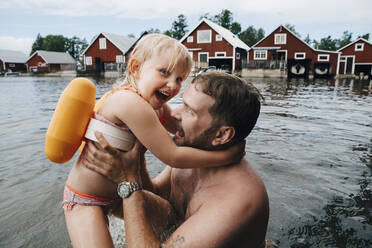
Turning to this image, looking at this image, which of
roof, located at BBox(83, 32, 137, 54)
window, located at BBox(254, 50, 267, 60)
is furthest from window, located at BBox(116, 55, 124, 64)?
window, located at BBox(254, 50, 267, 60)

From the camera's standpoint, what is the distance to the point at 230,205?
188cm

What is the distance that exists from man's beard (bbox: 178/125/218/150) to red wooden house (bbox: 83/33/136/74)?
43.5 metres

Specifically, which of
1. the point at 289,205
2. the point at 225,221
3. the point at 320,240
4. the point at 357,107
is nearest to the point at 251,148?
the point at 289,205

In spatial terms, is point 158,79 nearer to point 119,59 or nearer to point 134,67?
point 134,67

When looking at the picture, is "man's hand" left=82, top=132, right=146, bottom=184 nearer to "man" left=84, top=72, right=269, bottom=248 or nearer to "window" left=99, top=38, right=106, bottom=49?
"man" left=84, top=72, right=269, bottom=248

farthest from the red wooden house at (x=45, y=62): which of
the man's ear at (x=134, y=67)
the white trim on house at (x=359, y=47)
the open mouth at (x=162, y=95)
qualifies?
the open mouth at (x=162, y=95)

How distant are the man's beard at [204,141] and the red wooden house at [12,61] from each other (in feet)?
241

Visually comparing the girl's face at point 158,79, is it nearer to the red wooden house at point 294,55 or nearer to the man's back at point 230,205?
the man's back at point 230,205

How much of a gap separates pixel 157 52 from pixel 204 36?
38.4m

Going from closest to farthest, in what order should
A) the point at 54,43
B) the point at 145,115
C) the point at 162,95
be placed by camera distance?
1. the point at 145,115
2. the point at 162,95
3. the point at 54,43

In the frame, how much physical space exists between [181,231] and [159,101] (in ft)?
3.70

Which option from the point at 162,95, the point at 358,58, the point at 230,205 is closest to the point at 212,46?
the point at 358,58

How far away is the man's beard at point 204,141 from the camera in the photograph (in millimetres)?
2185

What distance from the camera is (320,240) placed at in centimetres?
311
